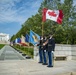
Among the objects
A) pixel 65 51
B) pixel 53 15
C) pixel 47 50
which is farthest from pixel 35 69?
pixel 65 51

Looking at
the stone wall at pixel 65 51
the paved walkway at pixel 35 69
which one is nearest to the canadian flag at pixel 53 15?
the stone wall at pixel 65 51

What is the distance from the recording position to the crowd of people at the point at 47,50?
12.4m

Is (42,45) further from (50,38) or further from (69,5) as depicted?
(69,5)

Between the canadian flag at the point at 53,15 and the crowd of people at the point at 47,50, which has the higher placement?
the canadian flag at the point at 53,15

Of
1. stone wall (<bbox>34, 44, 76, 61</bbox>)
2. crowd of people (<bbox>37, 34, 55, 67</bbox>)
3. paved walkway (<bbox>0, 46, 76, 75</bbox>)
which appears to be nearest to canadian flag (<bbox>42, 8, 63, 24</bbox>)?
crowd of people (<bbox>37, 34, 55, 67</bbox>)

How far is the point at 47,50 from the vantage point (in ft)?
43.0

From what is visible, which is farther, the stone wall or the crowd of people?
the stone wall

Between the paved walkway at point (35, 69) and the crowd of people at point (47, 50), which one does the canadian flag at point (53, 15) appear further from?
the paved walkway at point (35, 69)

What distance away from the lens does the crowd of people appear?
12.4 metres

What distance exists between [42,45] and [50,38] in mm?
1493

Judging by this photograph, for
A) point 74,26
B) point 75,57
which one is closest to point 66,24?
point 74,26

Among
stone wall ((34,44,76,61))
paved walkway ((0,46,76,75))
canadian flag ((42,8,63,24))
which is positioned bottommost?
paved walkway ((0,46,76,75))

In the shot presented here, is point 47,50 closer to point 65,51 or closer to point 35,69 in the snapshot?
point 35,69

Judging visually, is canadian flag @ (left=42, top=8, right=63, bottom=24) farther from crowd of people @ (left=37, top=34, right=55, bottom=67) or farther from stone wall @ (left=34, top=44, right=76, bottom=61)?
stone wall @ (left=34, top=44, right=76, bottom=61)
